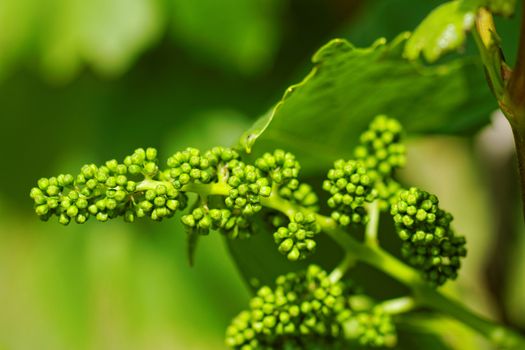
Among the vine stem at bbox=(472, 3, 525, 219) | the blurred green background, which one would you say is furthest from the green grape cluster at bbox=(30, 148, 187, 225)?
the blurred green background

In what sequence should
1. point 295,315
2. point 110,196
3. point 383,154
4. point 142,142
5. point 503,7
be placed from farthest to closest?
point 142,142
point 383,154
point 295,315
point 110,196
point 503,7

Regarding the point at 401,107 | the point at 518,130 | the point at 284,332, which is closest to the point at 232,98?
the point at 401,107

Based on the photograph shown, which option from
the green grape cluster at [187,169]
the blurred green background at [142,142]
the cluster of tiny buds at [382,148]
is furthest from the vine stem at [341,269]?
the blurred green background at [142,142]

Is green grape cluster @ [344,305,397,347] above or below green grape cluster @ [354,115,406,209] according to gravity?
below

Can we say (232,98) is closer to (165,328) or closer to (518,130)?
(165,328)

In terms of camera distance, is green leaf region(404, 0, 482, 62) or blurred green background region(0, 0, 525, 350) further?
blurred green background region(0, 0, 525, 350)

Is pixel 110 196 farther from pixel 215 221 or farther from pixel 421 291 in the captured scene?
pixel 421 291

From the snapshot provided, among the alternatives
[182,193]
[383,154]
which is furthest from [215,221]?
[383,154]

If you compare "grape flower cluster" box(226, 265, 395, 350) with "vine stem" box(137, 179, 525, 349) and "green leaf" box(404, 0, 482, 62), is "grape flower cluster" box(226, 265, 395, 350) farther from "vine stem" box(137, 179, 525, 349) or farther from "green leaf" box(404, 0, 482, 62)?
"green leaf" box(404, 0, 482, 62)
